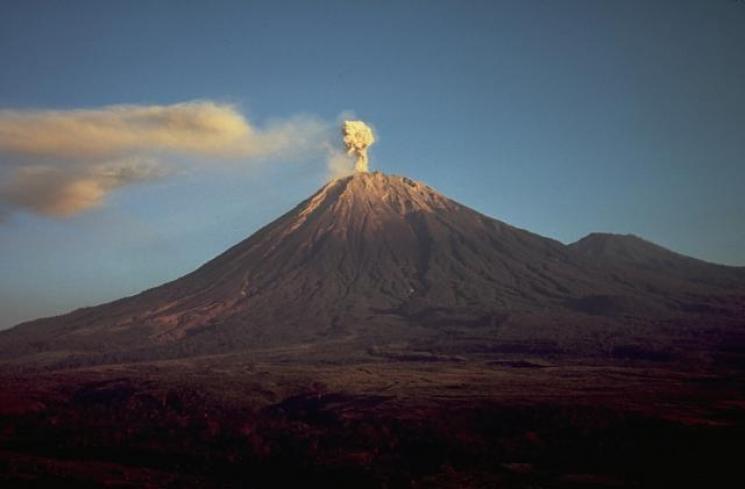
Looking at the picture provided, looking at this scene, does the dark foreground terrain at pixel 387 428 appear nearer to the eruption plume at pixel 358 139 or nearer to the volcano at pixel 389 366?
the volcano at pixel 389 366

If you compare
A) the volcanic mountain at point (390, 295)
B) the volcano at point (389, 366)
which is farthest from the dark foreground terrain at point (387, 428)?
the volcanic mountain at point (390, 295)

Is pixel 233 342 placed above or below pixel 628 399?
above

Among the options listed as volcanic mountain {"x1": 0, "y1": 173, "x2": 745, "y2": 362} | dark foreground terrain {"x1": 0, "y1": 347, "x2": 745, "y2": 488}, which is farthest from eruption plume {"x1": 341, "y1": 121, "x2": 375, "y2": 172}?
dark foreground terrain {"x1": 0, "y1": 347, "x2": 745, "y2": 488}

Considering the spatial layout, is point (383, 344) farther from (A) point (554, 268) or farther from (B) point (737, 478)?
(B) point (737, 478)

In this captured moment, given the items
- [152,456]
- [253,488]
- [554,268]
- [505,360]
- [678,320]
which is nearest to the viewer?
[253,488]

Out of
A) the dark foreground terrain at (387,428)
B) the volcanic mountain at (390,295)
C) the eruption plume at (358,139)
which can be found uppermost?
the eruption plume at (358,139)

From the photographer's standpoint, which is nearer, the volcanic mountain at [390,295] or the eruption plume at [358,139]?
the volcanic mountain at [390,295]

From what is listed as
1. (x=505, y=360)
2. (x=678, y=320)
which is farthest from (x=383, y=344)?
(x=678, y=320)

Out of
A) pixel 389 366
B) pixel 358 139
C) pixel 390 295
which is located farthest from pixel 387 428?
pixel 358 139
